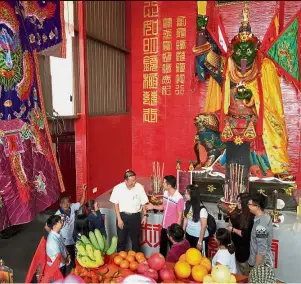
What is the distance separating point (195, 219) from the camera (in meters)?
2.74

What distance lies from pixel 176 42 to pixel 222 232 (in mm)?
4128

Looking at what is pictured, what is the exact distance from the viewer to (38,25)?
129 inches

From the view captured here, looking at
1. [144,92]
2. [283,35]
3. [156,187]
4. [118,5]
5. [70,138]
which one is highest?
[118,5]

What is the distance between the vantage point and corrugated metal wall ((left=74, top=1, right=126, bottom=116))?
4.50 meters

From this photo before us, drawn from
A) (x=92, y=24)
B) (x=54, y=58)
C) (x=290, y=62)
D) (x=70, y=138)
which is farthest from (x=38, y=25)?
(x=290, y=62)

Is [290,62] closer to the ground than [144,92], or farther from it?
farther from it

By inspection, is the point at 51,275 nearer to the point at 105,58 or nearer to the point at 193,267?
the point at 193,267

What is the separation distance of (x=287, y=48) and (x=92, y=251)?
12.1 ft

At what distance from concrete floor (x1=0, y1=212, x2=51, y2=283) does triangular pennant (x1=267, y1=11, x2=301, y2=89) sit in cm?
367

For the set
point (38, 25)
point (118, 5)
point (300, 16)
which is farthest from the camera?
point (118, 5)

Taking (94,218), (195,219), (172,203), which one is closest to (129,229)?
(94,218)

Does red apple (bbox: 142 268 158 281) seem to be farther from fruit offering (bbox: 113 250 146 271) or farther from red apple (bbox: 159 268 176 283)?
fruit offering (bbox: 113 250 146 271)

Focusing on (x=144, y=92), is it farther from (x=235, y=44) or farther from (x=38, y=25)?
(x=38, y=25)

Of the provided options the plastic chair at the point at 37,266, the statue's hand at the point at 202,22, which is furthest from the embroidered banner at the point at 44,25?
the plastic chair at the point at 37,266
